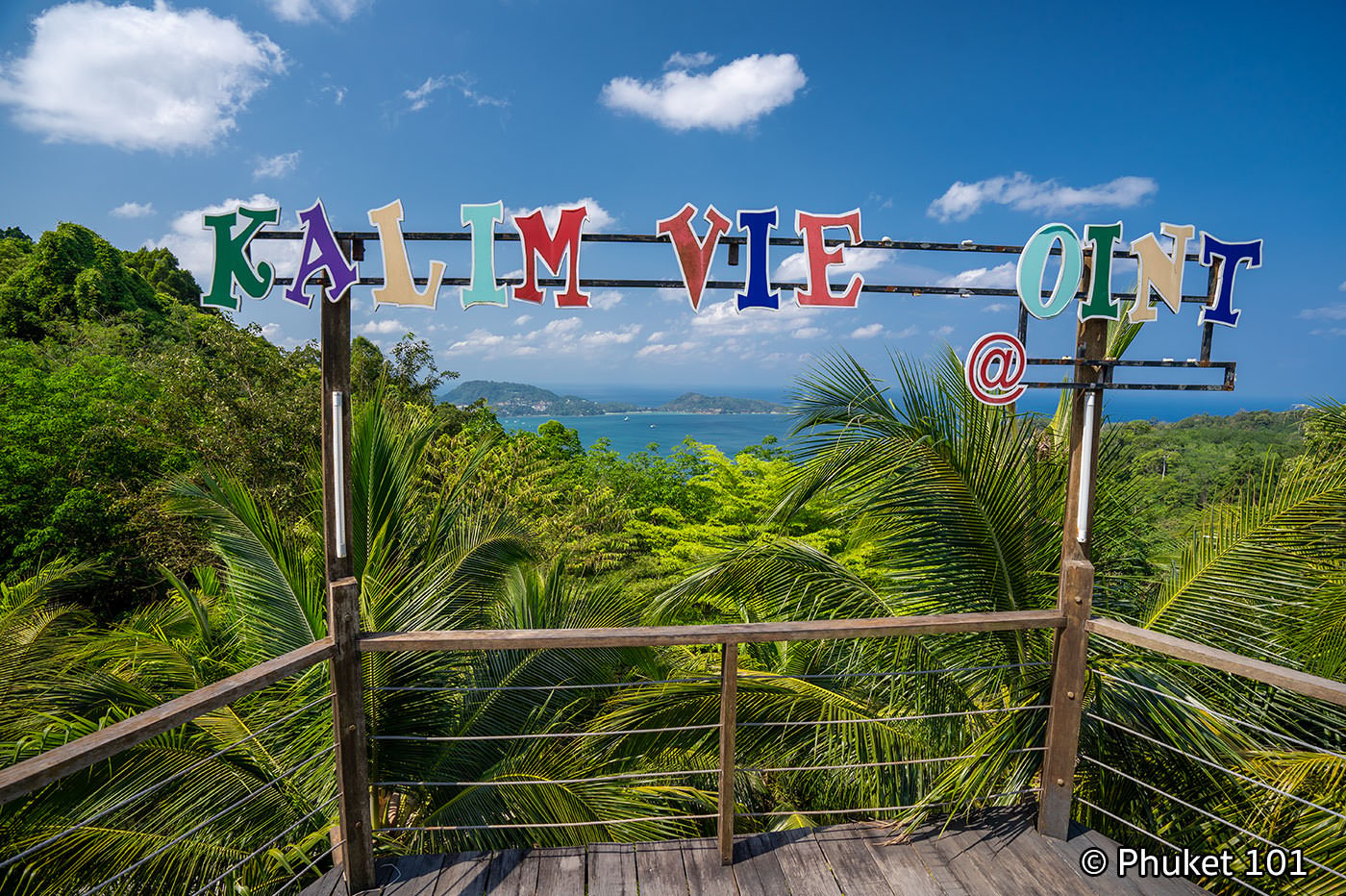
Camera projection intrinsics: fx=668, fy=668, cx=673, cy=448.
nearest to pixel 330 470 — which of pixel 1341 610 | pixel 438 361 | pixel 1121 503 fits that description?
pixel 1121 503

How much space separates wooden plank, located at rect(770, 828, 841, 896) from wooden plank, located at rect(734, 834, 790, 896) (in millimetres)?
21

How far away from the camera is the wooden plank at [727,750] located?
2.24 metres

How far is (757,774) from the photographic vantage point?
13.7 ft

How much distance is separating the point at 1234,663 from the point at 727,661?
1.51 metres

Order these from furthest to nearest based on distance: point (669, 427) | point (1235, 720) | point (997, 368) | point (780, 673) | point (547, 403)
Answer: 1. point (669, 427)
2. point (547, 403)
3. point (780, 673)
4. point (997, 368)
5. point (1235, 720)

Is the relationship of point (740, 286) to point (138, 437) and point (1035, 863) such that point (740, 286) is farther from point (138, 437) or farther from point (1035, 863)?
point (138, 437)

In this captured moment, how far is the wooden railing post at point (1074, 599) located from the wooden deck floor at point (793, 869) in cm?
19

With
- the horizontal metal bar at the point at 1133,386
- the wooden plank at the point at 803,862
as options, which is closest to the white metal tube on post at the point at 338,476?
the wooden plank at the point at 803,862

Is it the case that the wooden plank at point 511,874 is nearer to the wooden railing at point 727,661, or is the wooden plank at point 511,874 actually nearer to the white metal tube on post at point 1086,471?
the wooden railing at point 727,661

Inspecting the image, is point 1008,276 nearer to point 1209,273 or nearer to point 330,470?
point 1209,273

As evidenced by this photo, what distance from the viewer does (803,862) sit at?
2289 millimetres

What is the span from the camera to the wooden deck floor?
2.15 metres

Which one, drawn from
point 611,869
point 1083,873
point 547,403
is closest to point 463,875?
point 611,869

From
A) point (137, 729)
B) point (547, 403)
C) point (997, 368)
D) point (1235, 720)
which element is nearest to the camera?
point (137, 729)
